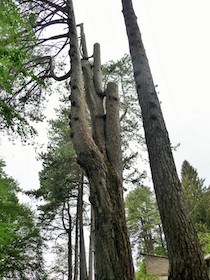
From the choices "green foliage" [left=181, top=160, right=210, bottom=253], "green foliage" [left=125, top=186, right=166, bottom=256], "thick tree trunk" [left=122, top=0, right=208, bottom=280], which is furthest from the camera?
"green foliage" [left=125, top=186, right=166, bottom=256]

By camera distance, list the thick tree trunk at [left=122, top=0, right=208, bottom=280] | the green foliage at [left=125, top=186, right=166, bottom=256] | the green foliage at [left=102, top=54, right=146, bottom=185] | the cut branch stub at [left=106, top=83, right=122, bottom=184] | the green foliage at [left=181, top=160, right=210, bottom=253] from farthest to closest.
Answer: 1. the green foliage at [left=125, top=186, right=166, bottom=256]
2. the green foliage at [left=181, top=160, right=210, bottom=253]
3. the green foliage at [left=102, top=54, right=146, bottom=185]
4. the cut branch stub at [left=106, top=83, right=122, bottom=184]
5. the thick tree trunk at [left=122, top=0, right=208, bottom=280]

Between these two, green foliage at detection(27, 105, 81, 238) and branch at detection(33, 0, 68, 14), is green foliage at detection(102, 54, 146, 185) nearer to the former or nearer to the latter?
green foliage at detection(27, 105, 81, 238)

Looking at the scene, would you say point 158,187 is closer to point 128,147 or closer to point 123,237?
point 123,237

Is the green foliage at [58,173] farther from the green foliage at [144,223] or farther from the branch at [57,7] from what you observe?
the green foliage at [144,223]

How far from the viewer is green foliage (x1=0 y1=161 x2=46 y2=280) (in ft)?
51.0

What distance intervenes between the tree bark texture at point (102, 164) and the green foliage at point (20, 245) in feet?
35.0

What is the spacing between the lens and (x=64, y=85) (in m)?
12.1

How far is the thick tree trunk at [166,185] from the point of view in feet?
9.96

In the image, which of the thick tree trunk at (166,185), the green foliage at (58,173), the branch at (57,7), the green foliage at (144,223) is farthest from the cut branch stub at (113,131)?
the green foliage at (144,223)

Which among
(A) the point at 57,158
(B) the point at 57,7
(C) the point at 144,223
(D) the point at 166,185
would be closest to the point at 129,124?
(A) the point at 57,158

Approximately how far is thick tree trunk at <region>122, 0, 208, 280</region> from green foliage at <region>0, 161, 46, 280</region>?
38.2 ft

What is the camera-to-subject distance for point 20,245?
17219 millimetres

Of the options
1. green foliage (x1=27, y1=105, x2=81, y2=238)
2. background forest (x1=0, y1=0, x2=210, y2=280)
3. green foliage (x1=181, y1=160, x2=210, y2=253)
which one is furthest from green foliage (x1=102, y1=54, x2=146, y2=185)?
green foliage (x1=181, y1=160, x2=210, y2=253)

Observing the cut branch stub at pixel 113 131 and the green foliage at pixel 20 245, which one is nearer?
the cut branch stub at pixel 113 131
